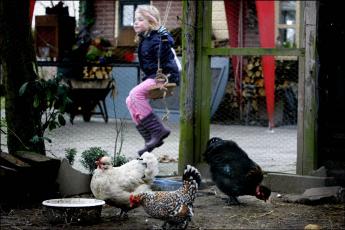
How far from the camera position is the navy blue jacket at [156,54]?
700cm

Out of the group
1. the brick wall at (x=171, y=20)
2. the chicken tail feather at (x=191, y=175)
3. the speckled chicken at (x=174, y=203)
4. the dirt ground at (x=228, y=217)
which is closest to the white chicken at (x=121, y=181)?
the dirt ground at (x=228, y=217)

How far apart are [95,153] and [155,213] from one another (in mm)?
1683

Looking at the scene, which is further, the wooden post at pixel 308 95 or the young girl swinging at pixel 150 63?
the young girl swinging at pixel 150 63

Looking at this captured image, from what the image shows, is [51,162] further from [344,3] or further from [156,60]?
[344,3]

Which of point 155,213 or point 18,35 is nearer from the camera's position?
point 155,213

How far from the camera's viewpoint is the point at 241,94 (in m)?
13.6

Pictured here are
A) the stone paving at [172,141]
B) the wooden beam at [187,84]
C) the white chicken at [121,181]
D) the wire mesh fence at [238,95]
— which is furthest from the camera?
the wire mesh fence at [238,95]

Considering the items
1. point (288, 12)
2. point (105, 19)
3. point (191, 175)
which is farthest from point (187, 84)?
point (288, 12)

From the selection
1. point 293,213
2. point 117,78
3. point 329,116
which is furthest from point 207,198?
point 117,78

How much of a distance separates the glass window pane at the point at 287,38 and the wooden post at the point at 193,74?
25.9ft

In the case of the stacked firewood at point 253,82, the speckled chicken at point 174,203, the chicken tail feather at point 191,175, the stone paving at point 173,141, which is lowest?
the stone paving at point 173,141

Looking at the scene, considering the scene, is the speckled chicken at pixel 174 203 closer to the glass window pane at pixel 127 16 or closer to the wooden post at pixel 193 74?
the wooden post at pixel 193 74

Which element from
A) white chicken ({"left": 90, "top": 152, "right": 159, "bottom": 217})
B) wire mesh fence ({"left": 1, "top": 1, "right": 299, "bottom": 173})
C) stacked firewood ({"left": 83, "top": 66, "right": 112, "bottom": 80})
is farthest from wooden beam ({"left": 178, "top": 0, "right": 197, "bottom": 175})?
stacked firewood ({"left": 83, "top": 66, "right": 112, "bottom": 80})

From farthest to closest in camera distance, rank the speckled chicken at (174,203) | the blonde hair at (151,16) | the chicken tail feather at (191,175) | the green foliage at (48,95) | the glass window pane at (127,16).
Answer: the glass window pane at (127,16)
the blonde hair at (151,16)
the green foliage at (48,95)
the chicken tail feather at (191,175)
the speckled chicken at (174,203)
